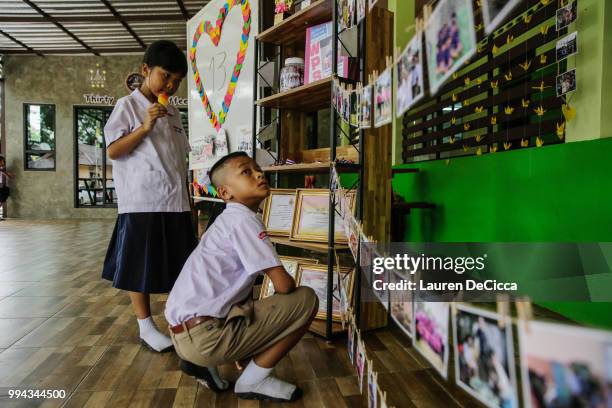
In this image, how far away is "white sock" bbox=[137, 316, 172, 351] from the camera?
1.93m

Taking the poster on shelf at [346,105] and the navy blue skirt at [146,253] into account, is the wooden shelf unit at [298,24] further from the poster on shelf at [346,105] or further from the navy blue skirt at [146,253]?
the navy blue skirt at [146,253]

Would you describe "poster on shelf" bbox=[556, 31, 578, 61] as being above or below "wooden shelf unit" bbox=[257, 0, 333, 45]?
below

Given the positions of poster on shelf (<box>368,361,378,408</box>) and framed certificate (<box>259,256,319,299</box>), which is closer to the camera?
poster on shelf (<box>368,361,378,408</box>)

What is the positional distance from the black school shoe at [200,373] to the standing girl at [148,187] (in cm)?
44

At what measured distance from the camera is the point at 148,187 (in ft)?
6.15

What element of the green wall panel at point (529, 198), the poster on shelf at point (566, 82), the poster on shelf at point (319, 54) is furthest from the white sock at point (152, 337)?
the poster on shelf at point (566, 82)

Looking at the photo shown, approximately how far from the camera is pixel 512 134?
9.06ft

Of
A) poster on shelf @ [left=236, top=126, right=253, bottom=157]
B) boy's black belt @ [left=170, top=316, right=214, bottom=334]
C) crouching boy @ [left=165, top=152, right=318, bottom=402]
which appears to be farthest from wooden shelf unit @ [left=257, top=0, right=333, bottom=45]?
boy's black belt @ [left=170, top=316, right=214, bottom=334]

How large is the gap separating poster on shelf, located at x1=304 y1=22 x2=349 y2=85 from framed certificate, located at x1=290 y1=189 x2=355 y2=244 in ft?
→ 2.10

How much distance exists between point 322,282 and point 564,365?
1811mm

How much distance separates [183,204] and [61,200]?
9156mm

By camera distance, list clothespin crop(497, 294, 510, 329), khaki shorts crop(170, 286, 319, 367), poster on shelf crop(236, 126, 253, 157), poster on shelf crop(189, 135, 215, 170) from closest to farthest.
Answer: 1. clothespin crop(497, 294, 510, 329)
2. khaki shorts crop(170, 286, 319, 367)
3. poster on shelf crop(236, 126, 253, 157)
4. poster on shelf crop(189, 135, 215, 170)

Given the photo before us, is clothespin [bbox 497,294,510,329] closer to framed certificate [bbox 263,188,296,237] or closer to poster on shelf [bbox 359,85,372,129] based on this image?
poster on shelf [bbox 359,85,372,129]

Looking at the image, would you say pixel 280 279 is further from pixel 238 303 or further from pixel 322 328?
pixel 322 328
